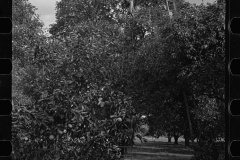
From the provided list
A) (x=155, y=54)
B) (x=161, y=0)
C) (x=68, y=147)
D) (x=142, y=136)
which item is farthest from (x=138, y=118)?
(x=161, y=0)

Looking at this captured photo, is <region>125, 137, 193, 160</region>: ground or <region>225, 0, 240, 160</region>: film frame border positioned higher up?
<region>225, 0, 240, 160</region>: film frame border

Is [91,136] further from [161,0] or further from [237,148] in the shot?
[161,0]

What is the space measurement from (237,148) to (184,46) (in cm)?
1687

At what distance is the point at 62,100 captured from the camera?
8.37m

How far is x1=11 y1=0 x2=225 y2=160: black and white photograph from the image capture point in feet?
26.3

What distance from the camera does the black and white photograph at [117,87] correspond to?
8.01 metres

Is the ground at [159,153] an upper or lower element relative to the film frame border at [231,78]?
lower

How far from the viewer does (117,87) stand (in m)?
9.34
